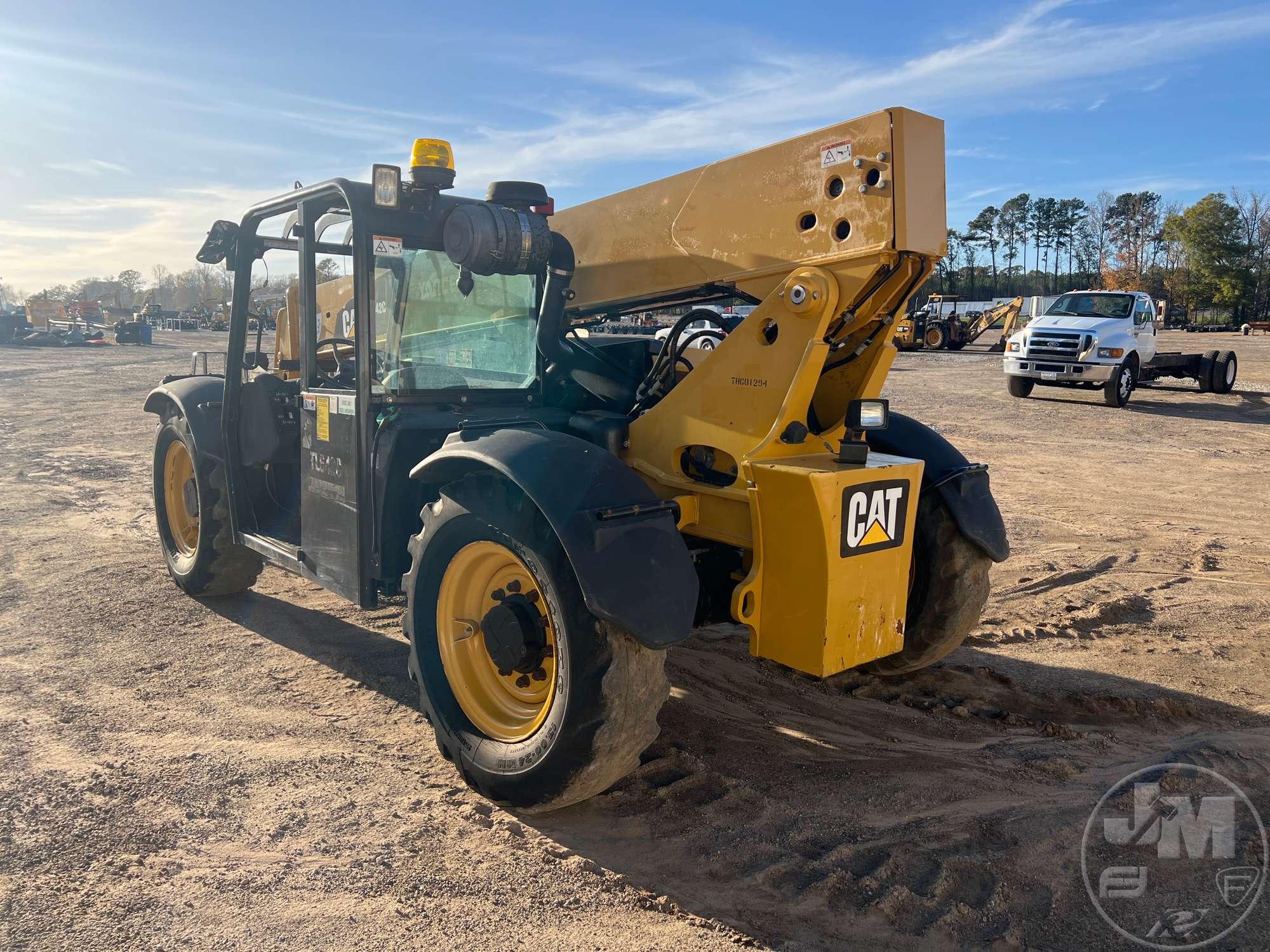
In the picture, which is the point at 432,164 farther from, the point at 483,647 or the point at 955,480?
the point at 955,480

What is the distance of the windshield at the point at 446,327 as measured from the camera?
4258 millimetres

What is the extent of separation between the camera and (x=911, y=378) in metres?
23.0

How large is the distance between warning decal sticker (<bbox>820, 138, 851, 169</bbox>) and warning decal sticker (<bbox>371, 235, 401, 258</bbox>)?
6.60 ft

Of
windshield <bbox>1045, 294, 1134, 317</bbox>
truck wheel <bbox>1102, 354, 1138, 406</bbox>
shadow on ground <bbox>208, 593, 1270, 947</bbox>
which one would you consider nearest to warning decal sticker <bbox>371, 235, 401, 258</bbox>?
shadow on ground <bbox>208, 593, 1270, 947</bbox>

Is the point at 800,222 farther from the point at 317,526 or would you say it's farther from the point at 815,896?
the point at 317,526

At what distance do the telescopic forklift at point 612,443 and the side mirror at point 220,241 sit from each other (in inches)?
7.1

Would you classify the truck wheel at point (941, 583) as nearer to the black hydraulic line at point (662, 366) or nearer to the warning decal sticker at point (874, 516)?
the warning decal sticker at point (874, 516)

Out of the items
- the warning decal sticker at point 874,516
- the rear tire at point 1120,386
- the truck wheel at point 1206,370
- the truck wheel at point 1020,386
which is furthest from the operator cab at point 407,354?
the truck wheel at point 1206,370

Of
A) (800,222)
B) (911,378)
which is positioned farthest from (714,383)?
(911,378)

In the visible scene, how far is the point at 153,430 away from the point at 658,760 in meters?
12.8

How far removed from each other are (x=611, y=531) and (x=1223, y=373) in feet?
66.1

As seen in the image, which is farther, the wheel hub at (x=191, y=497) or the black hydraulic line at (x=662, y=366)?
the wheel hub at (x=191, y=497)

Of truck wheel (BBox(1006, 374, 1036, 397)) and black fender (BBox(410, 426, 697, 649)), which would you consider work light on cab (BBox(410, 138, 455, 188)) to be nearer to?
black fender (BBox(410, 426, 697, 649))

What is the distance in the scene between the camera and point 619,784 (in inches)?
141
